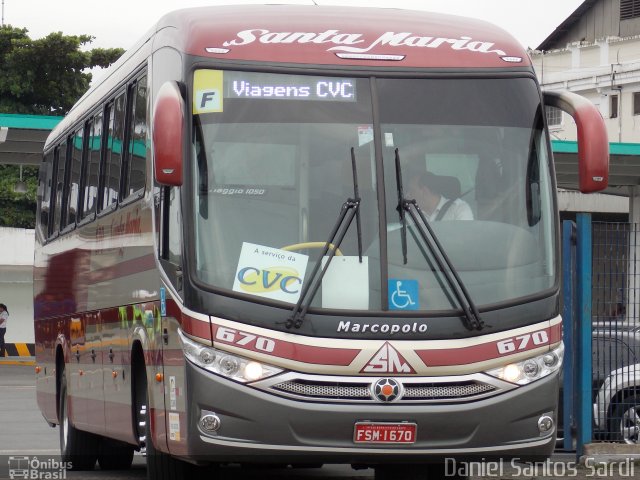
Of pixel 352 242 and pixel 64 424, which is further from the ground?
pixel 352 242

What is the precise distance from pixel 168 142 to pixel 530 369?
8.33 feet

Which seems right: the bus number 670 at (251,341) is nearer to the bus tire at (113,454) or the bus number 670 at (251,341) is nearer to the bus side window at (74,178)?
the bus side window at (74,178)

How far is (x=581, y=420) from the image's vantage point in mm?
12875

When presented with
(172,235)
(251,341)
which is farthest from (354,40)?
(251,341)

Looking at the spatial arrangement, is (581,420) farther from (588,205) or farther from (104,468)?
(588,205)

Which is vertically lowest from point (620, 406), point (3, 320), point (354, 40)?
point (3, 320)

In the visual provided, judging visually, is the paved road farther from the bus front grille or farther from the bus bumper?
the bus front grille

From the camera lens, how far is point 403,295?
8.78 meters

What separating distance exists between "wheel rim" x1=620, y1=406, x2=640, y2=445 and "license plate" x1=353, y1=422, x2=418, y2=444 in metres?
5.23

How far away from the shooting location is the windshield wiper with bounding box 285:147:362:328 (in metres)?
8.62

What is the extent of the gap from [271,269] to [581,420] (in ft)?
16.5

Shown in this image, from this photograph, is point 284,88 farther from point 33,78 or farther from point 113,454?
point 33,78

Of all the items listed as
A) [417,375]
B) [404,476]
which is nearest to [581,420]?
[404,476]

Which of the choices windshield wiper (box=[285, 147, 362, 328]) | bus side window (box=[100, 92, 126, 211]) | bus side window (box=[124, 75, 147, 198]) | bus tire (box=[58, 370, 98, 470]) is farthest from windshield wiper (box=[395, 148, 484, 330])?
bus tire (box=[58, 370, 98, 470])
